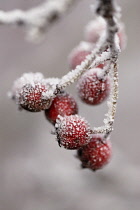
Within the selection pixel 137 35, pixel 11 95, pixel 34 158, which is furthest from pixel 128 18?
pixel 11 95

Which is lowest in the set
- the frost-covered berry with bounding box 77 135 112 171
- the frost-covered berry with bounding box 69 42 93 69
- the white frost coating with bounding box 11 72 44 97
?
the frost-covered berry with bounding box 77 135 112 171

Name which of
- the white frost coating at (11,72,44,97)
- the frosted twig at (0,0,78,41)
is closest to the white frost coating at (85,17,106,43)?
the frosted twig at (0,0,78,41)

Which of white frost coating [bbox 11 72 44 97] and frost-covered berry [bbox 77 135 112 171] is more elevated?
white frost coating [bbox 11 72 44 97]

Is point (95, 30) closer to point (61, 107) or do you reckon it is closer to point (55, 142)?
point (61, 107)

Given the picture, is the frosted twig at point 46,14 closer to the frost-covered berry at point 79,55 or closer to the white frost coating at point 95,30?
the white frost coating at point 95,30

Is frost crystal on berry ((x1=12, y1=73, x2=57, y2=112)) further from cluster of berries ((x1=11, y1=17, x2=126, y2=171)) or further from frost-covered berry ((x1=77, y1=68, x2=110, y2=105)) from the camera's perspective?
frost-covered berry ((x1=77, y1=68, x2=110, y2=105))

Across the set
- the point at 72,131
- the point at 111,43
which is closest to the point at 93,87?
the point at 72,131

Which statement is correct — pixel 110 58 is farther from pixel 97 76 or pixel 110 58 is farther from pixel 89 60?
pixel 97 76
